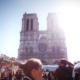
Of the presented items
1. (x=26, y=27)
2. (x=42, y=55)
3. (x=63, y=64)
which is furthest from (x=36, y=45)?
(x=63, y=64)

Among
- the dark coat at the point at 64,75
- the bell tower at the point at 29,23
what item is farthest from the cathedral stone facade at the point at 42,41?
the dark coat at the point at 64,75

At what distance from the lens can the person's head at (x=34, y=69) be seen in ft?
4.79

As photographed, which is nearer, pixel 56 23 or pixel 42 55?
pixel 42 55

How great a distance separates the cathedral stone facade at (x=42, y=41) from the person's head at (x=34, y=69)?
39414 mm

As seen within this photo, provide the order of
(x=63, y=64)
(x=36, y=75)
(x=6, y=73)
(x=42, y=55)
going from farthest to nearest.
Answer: (x=42, y=55), (x=6, y=73), (x=63, y=64), (x=36, y=75)

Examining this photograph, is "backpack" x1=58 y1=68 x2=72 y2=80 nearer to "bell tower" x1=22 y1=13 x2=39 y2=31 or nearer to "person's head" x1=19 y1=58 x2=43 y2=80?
"person's head" x1=19 y1=58 x2=43 y2=80

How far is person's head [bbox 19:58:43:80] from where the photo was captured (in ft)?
4.79

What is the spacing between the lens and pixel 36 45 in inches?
1681

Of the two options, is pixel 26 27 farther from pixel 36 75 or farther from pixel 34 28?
pixel 36 75

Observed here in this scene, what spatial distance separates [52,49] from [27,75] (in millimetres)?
41480

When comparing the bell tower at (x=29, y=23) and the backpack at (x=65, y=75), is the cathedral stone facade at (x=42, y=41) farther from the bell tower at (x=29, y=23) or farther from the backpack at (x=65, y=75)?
the backpack at (x=65, y=75)

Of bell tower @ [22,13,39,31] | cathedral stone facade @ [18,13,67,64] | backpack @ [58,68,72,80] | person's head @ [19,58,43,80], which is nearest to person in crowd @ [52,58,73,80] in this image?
backpack @ [58,68,72,80]

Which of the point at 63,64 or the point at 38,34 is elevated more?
the point at 38,34

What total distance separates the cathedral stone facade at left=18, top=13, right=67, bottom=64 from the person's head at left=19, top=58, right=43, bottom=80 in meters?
39.4
